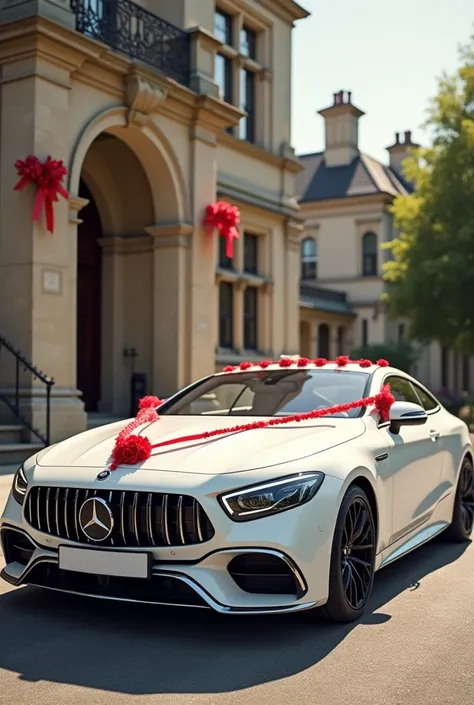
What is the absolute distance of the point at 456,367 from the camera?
158ft

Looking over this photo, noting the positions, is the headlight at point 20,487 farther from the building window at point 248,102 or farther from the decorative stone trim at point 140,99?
the building window at point 248,102

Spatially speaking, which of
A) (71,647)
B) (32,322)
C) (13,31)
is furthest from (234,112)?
(71,647)

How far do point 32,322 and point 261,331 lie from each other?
9330 millimetres

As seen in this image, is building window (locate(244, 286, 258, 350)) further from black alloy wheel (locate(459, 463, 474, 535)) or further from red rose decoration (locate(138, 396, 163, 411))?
red rose decoration (locate(138, 396, 163, 411))

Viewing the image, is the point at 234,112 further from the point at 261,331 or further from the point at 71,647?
the point at 71,647

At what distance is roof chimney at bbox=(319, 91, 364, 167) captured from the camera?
145ft

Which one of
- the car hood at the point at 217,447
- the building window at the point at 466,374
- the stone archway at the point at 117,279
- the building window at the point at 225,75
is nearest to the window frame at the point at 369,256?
the building window at the point at 466,374

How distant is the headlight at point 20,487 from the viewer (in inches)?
196

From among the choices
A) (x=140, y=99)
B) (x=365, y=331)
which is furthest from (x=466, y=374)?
(x=140, y=99)

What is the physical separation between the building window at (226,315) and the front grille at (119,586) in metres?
15.3

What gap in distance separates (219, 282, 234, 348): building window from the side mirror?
46.3 ft

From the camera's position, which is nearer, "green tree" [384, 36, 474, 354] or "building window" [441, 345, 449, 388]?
"green tree" [384, 36, 474, 354]

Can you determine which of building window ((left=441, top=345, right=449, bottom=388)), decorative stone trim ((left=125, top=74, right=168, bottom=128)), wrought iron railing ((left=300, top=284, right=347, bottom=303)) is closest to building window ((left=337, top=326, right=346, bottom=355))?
wrought iron railing ((left=300, top=284, right=347, bottom=303))

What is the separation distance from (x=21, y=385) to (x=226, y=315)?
8.38 meters
